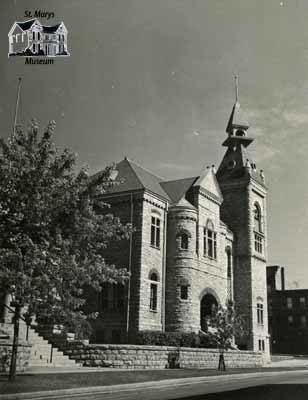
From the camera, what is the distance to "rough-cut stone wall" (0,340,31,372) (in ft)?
62.2

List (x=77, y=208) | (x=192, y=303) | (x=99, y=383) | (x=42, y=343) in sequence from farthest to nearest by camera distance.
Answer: (x=192, y=303) < (x=42, y=343) < (x=77, y=208) < (x=99, y=383)

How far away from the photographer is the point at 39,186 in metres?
17.6

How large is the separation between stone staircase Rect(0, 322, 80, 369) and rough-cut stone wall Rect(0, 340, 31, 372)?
137 inches

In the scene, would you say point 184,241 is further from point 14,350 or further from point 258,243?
point 14,350

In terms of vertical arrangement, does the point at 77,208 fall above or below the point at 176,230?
below

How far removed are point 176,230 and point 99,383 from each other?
18.6 meters

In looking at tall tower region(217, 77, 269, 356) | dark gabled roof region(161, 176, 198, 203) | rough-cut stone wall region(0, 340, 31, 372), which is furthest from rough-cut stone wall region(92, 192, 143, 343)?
tall tower region(217, 77, 269, 356)

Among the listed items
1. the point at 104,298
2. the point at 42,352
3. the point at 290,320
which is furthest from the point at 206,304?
the point at 290,320

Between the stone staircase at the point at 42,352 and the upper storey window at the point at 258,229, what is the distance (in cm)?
2479

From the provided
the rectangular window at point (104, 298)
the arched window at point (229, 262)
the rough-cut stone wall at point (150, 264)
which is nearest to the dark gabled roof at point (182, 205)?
the rough-cut stone wall at point (150, 264)

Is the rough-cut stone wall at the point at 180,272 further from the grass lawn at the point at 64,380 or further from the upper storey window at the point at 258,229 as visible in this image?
the grass lawn at the point at 64,380

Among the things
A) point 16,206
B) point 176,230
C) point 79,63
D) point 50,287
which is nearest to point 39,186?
point 16,206

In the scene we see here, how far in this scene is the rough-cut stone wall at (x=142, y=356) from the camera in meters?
24.5

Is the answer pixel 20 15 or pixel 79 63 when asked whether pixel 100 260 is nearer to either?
pixel 79 63
